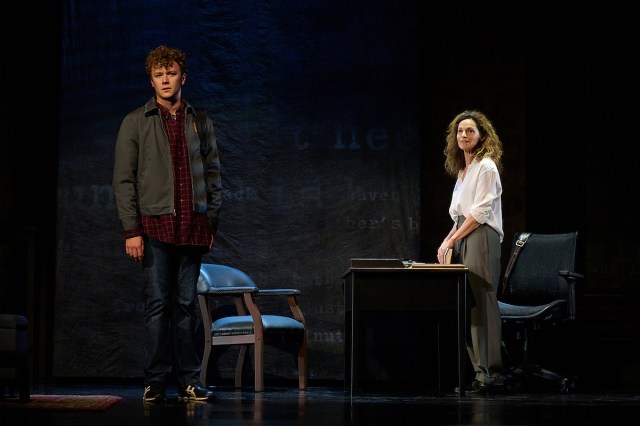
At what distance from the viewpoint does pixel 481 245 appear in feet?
17.1

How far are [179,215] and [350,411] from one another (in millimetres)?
1225

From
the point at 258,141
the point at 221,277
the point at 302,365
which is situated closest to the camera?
the point at 302,365

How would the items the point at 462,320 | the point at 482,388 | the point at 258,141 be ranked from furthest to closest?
the point at 258,141 < the point at 482,388 < the point at 462,320

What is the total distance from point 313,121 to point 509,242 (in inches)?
66.4

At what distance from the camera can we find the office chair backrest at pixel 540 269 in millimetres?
6043

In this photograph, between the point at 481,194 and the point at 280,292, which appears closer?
the point at 481,194

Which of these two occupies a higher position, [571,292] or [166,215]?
[166,215]

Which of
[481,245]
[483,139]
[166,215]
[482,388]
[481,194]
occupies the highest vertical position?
[483,139]

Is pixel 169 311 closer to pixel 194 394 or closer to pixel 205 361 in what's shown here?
pixel 194 394

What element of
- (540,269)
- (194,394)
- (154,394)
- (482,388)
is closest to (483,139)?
(540,269)

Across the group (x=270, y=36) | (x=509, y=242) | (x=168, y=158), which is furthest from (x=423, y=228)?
(x=168, y=158)

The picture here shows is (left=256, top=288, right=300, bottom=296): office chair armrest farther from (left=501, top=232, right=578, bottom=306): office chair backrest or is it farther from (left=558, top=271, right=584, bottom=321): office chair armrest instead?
(left=558, top=271, right=584, bottom=321): office chair armrest

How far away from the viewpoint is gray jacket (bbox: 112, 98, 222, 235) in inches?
167

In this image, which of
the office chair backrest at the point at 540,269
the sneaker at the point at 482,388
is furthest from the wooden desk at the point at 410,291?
the office chair backrest at the point at 540,269
